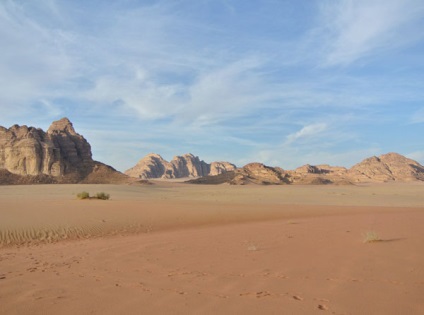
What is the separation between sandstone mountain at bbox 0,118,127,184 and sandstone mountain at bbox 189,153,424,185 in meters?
23.1

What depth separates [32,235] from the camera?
1130 centimetres

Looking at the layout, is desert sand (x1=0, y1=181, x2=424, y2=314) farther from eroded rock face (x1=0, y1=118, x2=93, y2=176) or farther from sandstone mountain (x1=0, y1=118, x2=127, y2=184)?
eroded rock face (x1=0, y1=118, x2=93, y2=176)

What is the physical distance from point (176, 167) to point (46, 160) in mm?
86056

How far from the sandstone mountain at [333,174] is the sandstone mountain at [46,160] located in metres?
23.1

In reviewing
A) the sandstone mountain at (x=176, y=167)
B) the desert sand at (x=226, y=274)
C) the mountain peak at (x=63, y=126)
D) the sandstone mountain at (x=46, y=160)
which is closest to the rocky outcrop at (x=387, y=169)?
the sandstone mountain at (x=176, y=167)

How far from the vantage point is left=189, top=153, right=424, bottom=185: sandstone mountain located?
228 feet

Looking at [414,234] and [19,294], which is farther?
[414,234]

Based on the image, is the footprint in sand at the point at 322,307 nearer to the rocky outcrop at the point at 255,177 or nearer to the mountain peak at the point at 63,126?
the rocky outcrop at the point at 255,177

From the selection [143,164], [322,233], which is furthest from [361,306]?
[143,164]

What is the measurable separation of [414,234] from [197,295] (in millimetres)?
7079

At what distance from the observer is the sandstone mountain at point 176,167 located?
139750mm

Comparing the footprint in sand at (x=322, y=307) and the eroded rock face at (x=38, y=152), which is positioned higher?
the eroded rock face at (x=38, y=152)

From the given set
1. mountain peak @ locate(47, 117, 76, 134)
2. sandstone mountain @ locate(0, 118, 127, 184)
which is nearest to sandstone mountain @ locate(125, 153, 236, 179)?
mountain peak @ locate(47, 117, 76, 134)

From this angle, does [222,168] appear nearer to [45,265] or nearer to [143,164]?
[143,164]
